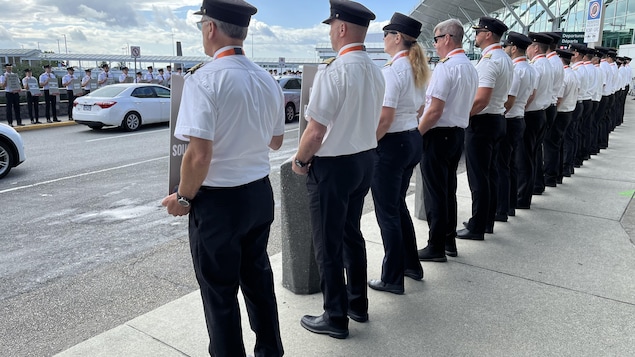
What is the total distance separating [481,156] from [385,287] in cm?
188

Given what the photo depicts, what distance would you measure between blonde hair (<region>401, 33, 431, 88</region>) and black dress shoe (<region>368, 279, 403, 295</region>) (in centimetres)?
151

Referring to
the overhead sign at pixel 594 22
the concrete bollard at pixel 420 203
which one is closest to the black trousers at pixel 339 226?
the concrete bollard at pixel 420 203

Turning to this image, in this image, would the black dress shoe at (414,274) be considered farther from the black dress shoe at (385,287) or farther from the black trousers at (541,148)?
the black trousers at (541,148)

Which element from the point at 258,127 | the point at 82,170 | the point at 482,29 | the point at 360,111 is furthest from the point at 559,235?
the point at 82,170

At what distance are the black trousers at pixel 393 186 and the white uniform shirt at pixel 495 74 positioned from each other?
1454mm

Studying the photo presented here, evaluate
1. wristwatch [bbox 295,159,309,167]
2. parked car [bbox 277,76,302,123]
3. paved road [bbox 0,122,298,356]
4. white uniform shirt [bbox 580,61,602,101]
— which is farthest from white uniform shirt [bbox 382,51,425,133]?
parked car [bbox 277,76,302,123]

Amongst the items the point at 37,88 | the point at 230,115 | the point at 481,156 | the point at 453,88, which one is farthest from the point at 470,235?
the point at 37,88

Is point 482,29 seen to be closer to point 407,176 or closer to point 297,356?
point 407,176

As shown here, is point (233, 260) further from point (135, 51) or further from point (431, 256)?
point (135, 51)

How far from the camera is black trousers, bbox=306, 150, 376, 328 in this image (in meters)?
2.82

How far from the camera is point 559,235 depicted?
5121 millimetres

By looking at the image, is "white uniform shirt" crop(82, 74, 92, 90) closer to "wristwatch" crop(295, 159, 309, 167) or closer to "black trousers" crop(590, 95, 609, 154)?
"black trousers" crop(590, 95, 609, 154)

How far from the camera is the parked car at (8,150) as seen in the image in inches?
320

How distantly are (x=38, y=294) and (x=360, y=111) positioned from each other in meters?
3.04
